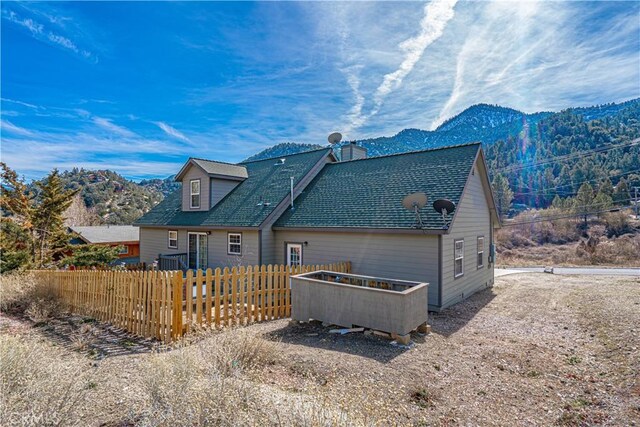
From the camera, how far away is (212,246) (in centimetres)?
1560

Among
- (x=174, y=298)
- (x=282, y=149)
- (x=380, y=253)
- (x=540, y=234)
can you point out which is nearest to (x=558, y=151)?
(x=540, y=234)

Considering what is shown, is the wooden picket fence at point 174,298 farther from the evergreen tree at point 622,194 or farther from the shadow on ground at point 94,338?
the evergreen tree at point 622,194

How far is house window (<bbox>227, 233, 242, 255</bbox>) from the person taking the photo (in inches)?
568

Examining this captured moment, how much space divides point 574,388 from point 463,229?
23.2 feet

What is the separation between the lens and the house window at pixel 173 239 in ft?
57.7

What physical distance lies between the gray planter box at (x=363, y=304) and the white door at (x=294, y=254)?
5.12 m

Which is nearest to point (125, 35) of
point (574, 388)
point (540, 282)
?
point (574, 388)

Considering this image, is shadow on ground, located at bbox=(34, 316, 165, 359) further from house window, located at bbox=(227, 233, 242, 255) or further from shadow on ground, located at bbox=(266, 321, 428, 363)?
house window, located at bbox=(227, 233, 242, 255)

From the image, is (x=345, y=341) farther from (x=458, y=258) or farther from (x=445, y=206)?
(x=458, y=258)

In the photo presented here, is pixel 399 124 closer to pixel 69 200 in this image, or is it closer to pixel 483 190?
pixel 483 190

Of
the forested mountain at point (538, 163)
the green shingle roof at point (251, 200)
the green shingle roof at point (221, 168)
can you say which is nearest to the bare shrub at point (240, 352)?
the green shingle roof at point (251, 200)

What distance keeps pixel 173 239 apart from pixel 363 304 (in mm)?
14078

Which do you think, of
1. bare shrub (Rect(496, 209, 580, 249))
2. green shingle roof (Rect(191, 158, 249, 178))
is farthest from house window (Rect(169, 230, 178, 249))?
bare shrub (Rect(496, 209, 580, 249))

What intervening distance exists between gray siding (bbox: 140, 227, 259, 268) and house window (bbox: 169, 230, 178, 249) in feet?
0.72
